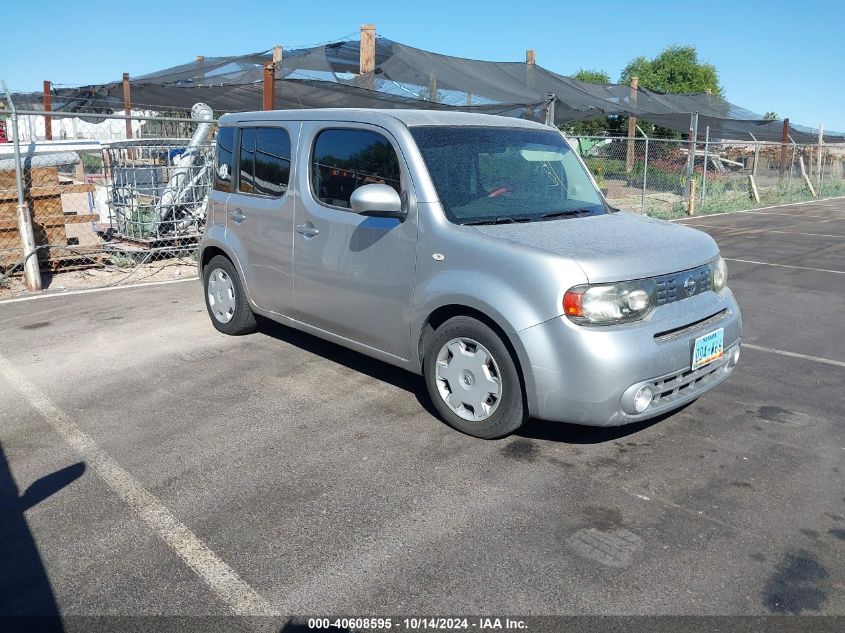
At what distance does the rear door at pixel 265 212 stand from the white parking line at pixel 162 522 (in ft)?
5.46

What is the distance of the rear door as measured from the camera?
5.35m

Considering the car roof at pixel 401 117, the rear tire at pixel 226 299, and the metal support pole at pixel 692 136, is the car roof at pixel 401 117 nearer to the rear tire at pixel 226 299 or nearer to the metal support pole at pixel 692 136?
the rear tire at pixel 226 299

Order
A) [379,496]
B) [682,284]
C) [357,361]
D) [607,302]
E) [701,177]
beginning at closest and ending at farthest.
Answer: [379,496]
[607,302]
[682,284]
[357,361]
[701,177]

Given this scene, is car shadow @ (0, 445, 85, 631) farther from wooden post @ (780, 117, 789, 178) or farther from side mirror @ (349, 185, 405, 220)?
wooden post @ (780, 117, 789, 178)

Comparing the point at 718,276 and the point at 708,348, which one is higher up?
the point at 718,276

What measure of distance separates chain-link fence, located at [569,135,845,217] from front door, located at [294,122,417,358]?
44.6 ft

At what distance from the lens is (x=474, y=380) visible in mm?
4211

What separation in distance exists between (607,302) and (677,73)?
6894 centimetres

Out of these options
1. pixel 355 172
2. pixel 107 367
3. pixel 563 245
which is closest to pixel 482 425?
pixel 563 245

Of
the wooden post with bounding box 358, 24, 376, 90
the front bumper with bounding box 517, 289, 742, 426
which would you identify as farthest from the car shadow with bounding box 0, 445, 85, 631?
the wooden post with bounding box 358, 24, 376, 90

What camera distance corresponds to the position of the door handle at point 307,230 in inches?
199

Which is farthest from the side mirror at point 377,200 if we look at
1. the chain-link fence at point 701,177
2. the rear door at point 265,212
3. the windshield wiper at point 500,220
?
the chain-link fence at point 701,177

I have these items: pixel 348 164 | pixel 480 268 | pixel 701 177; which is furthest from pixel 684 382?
pixel 701 177

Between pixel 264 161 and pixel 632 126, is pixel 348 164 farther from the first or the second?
pixel 632 126
